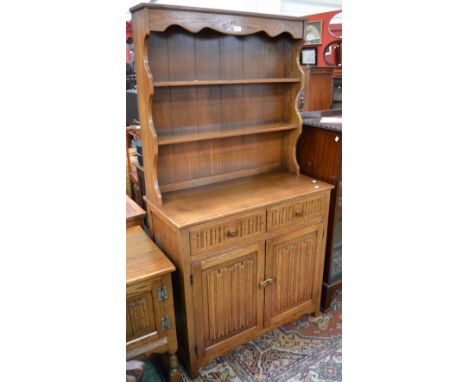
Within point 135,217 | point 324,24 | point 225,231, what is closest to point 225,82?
point 225,231

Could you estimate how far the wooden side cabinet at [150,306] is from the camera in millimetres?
1536

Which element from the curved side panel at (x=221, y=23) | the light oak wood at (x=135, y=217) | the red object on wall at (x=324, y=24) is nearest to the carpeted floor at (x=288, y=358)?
the light oak wood at (x=135, y=217)

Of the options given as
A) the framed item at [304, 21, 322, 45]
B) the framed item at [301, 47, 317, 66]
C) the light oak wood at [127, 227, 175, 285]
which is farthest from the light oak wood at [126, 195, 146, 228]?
the framed item at [304, 21, 322, 45]

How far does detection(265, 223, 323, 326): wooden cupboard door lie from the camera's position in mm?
1924

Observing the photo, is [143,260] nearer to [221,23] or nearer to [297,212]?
[297,212]

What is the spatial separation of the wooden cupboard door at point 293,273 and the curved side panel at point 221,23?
3.49 ft

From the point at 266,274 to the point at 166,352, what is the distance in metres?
0.63

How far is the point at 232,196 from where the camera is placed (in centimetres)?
185

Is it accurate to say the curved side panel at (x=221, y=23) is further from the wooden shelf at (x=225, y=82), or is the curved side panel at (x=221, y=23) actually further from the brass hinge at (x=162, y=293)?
the brass hinge at (x=162, y=293)
